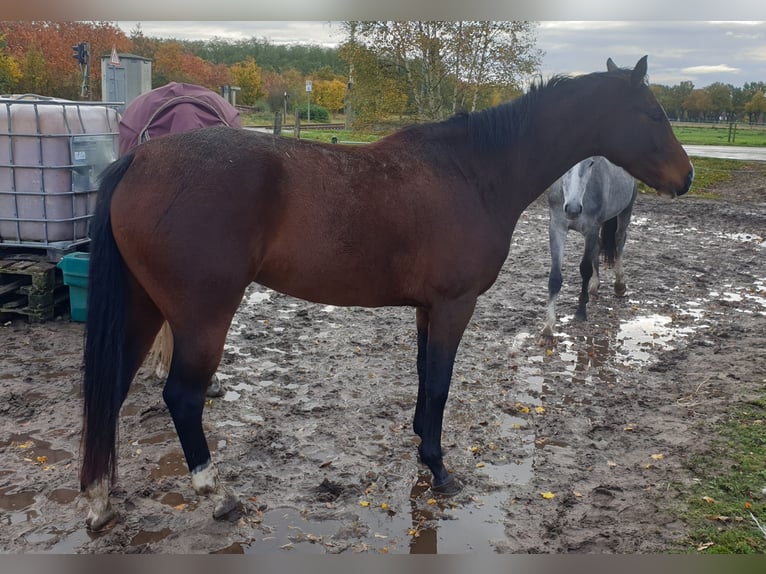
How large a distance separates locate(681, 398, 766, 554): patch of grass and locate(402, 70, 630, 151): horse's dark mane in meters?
2.18

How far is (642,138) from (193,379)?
2.73 meters

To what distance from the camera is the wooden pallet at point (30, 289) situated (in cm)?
539

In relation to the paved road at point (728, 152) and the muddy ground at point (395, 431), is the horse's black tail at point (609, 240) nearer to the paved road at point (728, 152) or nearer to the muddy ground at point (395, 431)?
the muddy ground at point (395, 431)

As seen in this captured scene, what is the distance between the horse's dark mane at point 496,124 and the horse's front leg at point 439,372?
0.89 metres

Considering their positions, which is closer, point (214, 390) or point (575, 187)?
point (214, 390)

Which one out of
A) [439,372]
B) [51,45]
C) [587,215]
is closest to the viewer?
[439,372]

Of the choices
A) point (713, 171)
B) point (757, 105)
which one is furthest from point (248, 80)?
point (713, 171)

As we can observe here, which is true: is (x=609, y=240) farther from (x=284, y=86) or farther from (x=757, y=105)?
(x=284, y=86)

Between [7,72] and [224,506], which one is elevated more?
[7,72]

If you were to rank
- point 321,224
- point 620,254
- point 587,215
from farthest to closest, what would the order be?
point 620,254
point 587,215
point 321,224

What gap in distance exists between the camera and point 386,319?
604 centimetres

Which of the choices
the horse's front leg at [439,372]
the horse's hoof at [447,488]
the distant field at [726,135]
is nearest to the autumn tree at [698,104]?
the distant field at [726,135]

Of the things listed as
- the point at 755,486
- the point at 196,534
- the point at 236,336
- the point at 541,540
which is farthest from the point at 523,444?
the point at 236,336

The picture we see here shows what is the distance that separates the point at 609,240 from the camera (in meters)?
6.81
